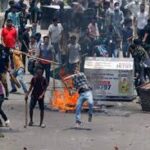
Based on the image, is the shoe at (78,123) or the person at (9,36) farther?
the person at (9,36)

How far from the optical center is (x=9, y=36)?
27656 mm

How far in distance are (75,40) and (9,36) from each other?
263 cm

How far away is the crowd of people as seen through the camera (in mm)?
25438

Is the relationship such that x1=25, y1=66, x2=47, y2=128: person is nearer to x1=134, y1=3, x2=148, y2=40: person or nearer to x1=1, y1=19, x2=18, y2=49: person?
x1=1, y1=19, x2=18, y2=49: person

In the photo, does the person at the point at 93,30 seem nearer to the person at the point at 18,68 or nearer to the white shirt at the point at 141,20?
the white shirt at the point at 141,20

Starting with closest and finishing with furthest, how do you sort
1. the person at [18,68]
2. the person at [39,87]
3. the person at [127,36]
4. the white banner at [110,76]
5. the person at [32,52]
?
the person at [39,87]
the white banner at [110,76]
the person at [18,68]
the person at [32,52]
the person at [127,36]

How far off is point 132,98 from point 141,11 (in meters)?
8.38

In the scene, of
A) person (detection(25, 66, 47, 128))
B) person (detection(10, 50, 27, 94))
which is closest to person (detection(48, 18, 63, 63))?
person (detection(10, 50, 27, 94))

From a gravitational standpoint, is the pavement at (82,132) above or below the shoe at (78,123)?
below

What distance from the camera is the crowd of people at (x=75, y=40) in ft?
83.5

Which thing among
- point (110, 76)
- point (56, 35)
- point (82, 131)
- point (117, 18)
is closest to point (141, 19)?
point (117, 18)

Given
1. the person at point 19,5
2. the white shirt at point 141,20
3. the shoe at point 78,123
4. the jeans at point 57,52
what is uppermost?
the person at point 19,5

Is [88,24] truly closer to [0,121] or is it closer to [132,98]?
[132,98]

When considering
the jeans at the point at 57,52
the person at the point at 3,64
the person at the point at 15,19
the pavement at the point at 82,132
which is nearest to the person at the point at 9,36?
the jeans at the point at 57,52
